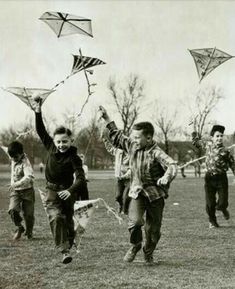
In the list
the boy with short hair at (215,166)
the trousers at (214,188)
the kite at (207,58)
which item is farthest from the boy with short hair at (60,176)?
the kite at (207,58)

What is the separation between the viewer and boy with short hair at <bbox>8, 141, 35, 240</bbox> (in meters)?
8.32

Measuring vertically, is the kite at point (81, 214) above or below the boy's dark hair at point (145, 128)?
below

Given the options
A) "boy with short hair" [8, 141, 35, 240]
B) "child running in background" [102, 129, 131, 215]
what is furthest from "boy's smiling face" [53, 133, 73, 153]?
"child running in background" [102, 129, 131, 215]

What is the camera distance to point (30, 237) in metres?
8.20

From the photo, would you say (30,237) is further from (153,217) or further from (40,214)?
(40,214)

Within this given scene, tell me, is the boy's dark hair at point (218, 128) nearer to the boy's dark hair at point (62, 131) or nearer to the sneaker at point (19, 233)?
the sneaker at point (19, 233)

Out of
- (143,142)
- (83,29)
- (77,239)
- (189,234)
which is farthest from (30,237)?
(83,29)

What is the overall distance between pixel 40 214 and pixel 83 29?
4.55 metres

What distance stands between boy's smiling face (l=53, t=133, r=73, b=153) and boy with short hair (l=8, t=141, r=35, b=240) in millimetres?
2216

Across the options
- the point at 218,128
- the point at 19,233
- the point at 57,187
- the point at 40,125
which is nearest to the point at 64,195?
the point at 57,187

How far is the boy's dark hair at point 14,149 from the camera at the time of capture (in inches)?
329

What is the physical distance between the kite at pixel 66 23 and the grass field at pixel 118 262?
327 cm

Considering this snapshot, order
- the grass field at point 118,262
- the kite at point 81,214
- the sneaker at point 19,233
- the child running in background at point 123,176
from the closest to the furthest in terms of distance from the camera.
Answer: the grass field at point 118,262, the kite at point 81,214, the sneaker at point 19,233, the child running in background at point 123,176

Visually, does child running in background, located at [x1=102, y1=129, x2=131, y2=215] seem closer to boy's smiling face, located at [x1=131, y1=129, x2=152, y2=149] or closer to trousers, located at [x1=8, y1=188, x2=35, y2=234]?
trousers, located at [x1=8, y1=188, x2=35, y2=234]
